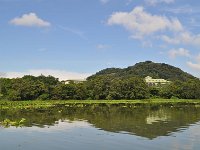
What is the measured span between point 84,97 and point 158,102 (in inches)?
903

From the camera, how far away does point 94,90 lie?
10794cm

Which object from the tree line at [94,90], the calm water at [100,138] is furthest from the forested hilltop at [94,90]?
the calm water at [100,138]

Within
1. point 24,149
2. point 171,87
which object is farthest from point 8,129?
point 171,87

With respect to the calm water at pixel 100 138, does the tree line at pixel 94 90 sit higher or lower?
higher

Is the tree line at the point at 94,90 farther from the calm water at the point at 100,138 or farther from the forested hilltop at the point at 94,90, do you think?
the calm water at the point at 100,138

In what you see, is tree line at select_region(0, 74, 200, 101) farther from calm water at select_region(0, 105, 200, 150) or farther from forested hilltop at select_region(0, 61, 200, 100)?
calm water at select_region(0, 105, 200, 150)

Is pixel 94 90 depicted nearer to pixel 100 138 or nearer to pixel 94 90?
pixel 94 90

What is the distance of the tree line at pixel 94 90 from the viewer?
10079 cm

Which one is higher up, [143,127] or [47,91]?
[47,91]

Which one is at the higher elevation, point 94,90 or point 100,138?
point 94,90

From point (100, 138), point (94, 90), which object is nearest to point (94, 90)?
point (94, 90)

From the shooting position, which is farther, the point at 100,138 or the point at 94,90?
the point at 94,90

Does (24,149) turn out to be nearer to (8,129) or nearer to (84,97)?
(8,129)

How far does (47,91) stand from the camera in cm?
10262
